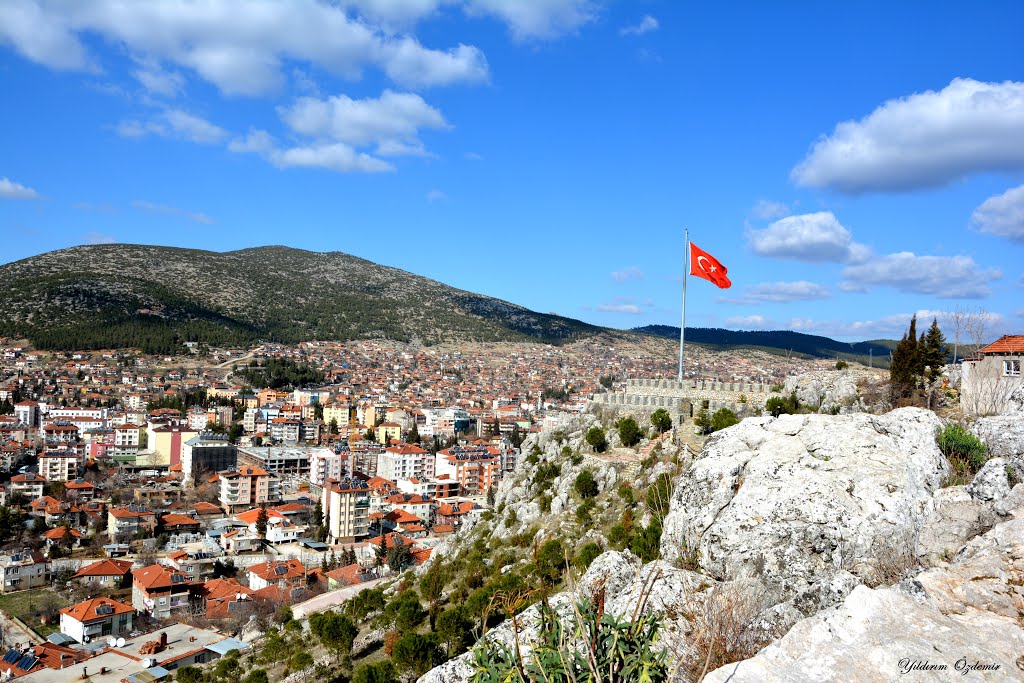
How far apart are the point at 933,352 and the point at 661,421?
751cm

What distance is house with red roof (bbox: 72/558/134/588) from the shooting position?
136ft

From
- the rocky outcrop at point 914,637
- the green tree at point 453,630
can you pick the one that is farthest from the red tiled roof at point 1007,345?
the green tree at point 453,630

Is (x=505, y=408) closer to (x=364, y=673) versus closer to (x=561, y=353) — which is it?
(x=561, y=353)

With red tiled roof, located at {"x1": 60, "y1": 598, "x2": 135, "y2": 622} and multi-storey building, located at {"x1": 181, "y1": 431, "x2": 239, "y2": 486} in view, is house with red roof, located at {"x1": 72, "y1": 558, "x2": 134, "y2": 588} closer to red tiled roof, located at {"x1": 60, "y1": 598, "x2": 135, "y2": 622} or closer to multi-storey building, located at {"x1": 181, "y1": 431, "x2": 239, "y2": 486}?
red tiled roof, located at {"x1": 60, "y1": 598, "x2": 135, "y2": 622}

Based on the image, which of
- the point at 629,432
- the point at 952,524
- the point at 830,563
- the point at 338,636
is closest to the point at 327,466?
the point at 338,636

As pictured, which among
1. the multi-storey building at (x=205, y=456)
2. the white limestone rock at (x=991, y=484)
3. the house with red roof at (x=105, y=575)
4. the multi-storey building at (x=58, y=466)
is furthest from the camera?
the multi-storey building at (x=205, y=456)

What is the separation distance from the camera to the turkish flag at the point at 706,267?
1847 cm

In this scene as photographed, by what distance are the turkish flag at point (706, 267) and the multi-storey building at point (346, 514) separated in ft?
131

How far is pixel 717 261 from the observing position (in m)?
18.6

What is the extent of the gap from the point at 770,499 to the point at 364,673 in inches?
370

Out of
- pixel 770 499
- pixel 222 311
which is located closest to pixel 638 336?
pixel 222 311

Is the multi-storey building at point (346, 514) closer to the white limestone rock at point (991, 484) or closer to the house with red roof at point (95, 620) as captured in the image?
the house with red roof at point (95, 620)

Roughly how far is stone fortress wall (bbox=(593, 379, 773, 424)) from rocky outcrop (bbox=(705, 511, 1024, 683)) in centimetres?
1399

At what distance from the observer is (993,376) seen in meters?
14.5
